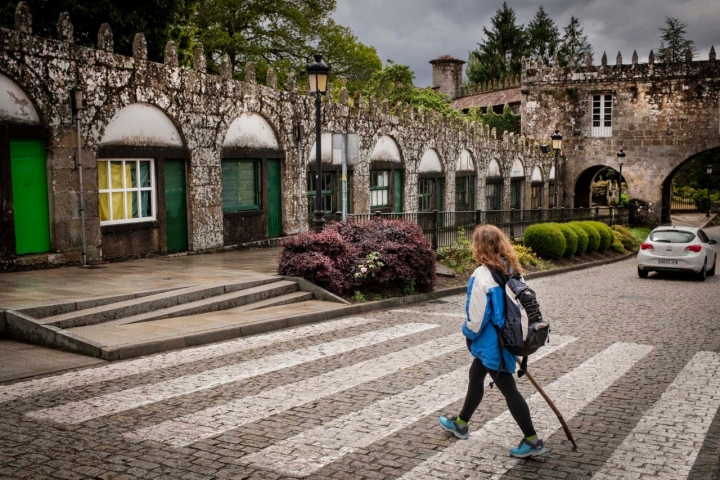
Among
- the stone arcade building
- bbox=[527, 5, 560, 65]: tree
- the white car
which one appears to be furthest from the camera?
bbox=[527, 5, 560, 65]: tree

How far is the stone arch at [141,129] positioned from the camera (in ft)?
49.9

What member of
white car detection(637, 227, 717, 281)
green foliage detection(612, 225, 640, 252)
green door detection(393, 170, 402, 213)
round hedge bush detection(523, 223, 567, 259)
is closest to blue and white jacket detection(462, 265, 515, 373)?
white car detection(637, 227, 717, 281)

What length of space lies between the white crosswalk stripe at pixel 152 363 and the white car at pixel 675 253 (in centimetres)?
1124

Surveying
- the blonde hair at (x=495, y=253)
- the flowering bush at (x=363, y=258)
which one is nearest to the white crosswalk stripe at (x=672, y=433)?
the blonde hair at (x=495, y=253)

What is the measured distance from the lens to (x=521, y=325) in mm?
5684

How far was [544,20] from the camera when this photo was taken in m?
77.0

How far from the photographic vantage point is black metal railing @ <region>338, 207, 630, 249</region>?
18375mm

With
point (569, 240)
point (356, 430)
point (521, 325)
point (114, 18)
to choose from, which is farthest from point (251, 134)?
point (521, 325)

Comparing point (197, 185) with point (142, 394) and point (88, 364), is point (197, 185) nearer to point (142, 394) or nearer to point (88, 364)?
point (88, 364)

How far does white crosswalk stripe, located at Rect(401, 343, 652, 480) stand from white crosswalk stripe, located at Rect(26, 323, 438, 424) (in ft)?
9.27

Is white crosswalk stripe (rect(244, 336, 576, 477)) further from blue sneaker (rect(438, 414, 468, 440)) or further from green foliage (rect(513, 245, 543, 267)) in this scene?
Result: green foliage (rect(513, 245, 543, 267))

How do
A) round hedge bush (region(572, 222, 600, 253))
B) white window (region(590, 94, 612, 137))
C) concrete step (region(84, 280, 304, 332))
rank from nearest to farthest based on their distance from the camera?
concrete step (region(84, 280, 304, 332))
round hedge bush (region(572, 222, 600, 253))
white window (region(590, 94, 612, 137))

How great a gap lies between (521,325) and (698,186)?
196 ft

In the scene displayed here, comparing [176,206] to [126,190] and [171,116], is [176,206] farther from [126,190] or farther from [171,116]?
[171,116]
